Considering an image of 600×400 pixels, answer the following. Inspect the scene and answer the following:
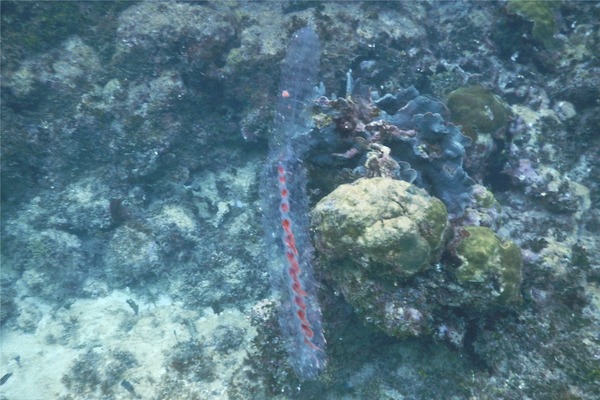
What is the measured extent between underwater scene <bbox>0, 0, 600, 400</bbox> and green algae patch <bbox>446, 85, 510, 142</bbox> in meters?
0.04

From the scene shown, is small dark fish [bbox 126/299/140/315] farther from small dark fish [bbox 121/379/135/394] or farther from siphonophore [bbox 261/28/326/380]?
siphonophore [bbox 261/28/326/380]

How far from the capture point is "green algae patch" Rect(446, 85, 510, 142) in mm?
6262

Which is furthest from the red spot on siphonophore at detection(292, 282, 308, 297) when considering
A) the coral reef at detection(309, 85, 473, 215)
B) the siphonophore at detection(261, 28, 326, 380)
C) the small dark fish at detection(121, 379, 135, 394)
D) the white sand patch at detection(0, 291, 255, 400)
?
the small dark fish at detection(121, 379, 135, 394)

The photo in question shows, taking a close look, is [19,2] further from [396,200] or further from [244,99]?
[396,200]

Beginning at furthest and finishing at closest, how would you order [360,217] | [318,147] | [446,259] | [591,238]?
[591,238] → [318,147] → [446,259] → [360,217]

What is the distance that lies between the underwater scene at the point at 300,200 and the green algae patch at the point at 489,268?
3 centimetres

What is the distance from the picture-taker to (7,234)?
26.6ft

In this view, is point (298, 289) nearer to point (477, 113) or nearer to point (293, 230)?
point (293, 230)

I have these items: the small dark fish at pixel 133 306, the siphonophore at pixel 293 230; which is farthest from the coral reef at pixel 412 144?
the small dark fish at pixel 133 306

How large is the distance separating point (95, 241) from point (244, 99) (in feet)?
15.9


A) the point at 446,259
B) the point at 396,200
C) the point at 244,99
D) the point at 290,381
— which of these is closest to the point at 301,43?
the point at 244,99

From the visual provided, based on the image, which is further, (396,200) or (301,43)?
(301,43)

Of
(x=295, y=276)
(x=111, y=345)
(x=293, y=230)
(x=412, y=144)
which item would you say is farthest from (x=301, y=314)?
(x=111, y=345)

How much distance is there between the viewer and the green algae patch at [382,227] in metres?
3.81
